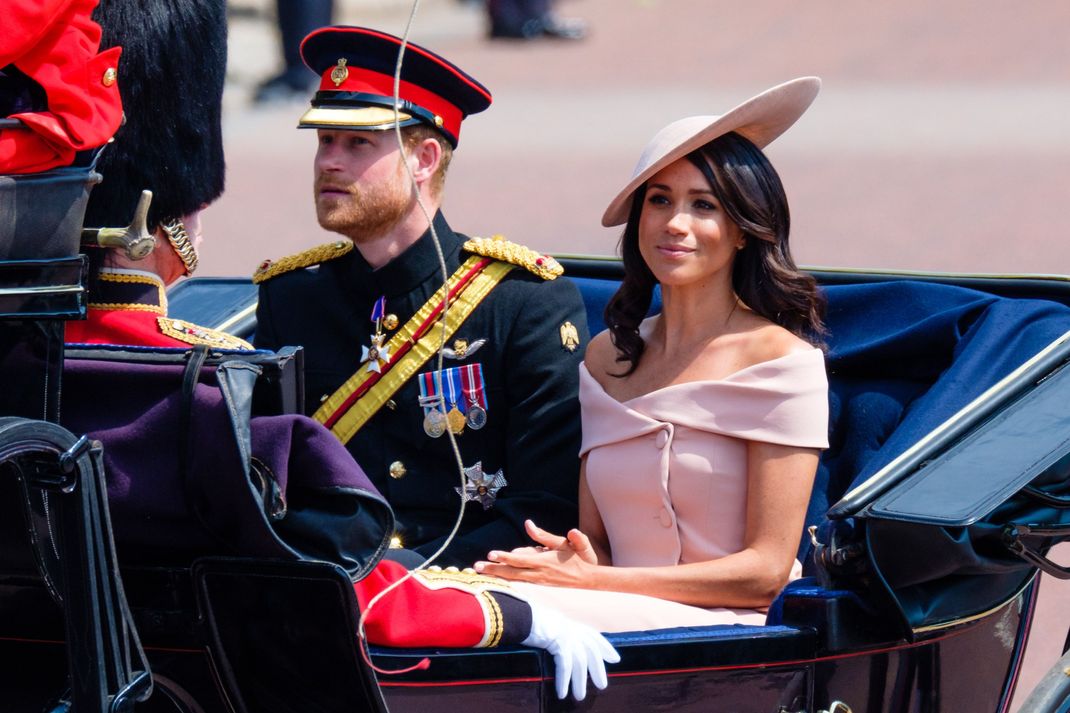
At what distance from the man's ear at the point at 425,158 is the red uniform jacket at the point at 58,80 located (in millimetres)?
1004

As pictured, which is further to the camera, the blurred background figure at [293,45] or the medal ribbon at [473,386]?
the blurred background figure at [293,45]

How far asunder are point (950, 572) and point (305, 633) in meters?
0.96

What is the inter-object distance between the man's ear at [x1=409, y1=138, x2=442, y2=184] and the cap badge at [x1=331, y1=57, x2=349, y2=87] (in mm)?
→ 185

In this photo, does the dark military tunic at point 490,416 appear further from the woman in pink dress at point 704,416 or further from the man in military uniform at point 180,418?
the man in military uniform at point 180,418

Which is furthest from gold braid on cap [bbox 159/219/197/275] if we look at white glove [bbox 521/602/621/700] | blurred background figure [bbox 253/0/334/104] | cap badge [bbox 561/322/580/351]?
blurred background figure [bbox 253/0/334/104]

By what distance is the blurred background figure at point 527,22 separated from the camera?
11.6 m

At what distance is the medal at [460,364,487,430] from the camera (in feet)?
10.5

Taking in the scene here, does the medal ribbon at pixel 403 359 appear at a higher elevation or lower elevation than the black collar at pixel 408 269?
lower

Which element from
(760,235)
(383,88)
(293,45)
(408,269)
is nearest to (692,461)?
(760,235)

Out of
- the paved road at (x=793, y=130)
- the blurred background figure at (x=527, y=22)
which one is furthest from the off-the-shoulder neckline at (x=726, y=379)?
the blurred background figure at (x=527, y=22)

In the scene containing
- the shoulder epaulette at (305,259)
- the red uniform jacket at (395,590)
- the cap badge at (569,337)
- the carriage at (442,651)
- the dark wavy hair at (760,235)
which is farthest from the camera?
the shoulder epaulette at (305,259)

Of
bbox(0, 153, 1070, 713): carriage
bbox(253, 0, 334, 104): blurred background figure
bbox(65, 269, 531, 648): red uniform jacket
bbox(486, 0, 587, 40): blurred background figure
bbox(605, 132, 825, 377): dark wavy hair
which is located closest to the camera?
bbox(0, 153, 1070, 713): carriage

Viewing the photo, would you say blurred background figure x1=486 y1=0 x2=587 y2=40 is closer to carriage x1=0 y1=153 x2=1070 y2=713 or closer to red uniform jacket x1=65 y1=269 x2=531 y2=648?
carriage x1=0 y1=153 x2=1070 y2=713

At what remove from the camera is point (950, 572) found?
2594 millimetres
